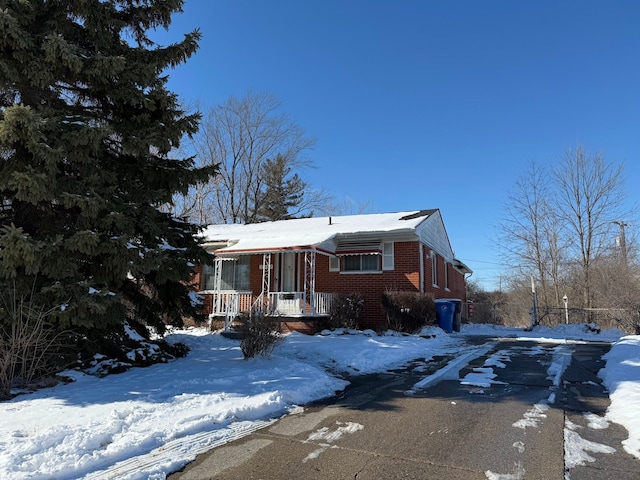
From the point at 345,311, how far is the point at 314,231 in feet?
13.1

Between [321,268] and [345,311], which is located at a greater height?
[321,268]

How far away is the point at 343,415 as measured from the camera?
201 inches

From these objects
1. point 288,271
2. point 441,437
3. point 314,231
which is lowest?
point 441,437

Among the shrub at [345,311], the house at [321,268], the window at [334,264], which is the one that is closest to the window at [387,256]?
the house at [321,268]

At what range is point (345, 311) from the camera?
559 inches

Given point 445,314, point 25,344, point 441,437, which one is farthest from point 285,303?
point 441,437

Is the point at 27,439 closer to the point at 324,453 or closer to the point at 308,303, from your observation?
the point at 324,453

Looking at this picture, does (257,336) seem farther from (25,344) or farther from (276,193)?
(276,193)

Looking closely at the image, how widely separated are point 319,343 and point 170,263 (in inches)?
177

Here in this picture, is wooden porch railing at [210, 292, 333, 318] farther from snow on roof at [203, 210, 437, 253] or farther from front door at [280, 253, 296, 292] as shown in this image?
snow on roof at [203, 210, 437, 253]

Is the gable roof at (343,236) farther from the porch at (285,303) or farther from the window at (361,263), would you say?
the porch at (285,303)

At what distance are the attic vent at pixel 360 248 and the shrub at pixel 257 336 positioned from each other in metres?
8.15

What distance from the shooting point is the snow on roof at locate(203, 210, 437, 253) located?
1483cm

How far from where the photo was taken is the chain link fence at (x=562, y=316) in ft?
55.4
